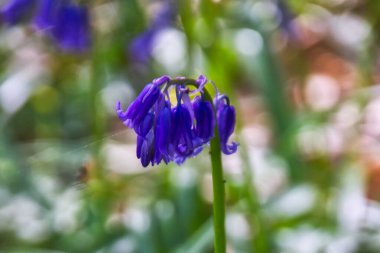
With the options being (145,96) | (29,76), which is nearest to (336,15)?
(29,76)

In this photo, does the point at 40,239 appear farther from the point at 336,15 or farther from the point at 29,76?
the point at 336,15

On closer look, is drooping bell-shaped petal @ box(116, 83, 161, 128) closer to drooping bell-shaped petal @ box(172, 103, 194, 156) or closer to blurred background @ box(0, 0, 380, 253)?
drooping bell-shaped petal @ box(172, 103, 194, 156)

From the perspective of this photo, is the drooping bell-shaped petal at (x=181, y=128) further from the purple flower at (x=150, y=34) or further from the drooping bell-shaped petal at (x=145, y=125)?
the purple flower at (x=150, y=34)

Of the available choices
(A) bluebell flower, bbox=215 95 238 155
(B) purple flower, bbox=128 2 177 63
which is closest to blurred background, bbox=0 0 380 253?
(B) purple flower, bbox=128 2 177 63

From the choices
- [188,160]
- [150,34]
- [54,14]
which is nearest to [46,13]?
[54,14]

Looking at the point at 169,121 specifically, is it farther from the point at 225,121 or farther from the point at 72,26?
the point at 72,26

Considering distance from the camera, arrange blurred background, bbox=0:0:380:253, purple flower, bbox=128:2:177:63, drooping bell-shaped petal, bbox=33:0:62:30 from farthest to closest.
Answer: purple flower, bbox=128:2:177:63 → drooping bell-shaped petal, bbox=33:0:62:30 → blurred background, bbox=0:0:380:253

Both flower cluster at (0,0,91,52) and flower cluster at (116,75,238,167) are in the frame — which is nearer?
flower cluster at (116,75,238,167)
